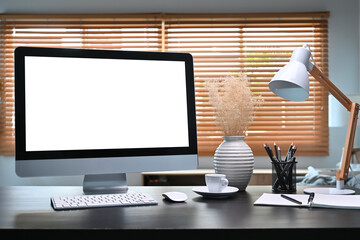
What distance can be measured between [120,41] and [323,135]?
7.90 feet

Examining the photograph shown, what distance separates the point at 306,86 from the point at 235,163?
1.16 ft

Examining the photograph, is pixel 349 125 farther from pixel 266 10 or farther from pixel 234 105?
pixel 266 10

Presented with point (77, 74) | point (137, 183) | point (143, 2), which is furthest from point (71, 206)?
point (143, 2)

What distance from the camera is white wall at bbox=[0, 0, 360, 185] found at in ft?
14.9

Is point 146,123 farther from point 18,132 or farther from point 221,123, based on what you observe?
point 18,132

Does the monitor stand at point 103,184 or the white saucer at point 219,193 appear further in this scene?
the monitor stand at point 103,184

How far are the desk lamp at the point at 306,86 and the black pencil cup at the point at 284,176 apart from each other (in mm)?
56

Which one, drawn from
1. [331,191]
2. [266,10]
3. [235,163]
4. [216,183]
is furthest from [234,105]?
[266,10]

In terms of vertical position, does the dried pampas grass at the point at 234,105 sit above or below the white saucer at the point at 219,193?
above

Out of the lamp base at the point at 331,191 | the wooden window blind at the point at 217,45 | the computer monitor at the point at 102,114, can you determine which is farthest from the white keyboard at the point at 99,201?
the wooden window blind at the point at 217,45

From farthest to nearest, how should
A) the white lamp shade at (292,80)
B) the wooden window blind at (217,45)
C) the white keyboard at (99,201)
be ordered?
the wooden window blind at (217,45) < the white lamp shade at (292,80) < the white keyboard at (99,201)

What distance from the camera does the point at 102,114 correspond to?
1363 millimetres

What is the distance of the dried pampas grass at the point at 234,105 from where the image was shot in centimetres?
150

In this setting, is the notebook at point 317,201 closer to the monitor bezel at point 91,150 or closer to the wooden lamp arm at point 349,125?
the wooden lamp arm at point 349,125
